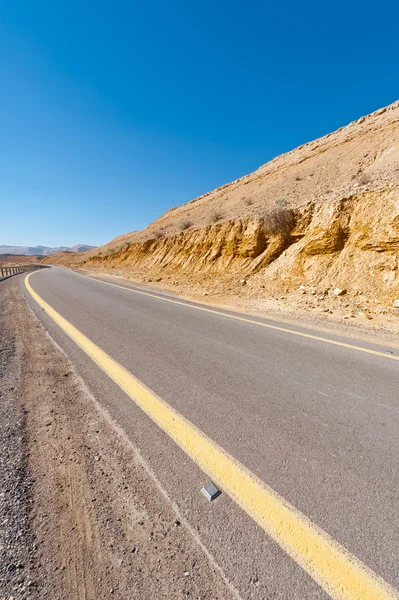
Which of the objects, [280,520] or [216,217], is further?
[216,217]

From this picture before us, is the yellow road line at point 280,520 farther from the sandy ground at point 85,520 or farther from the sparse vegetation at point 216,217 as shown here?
the sparse vegetation at point 216,217

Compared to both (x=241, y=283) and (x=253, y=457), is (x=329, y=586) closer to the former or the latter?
(x=253, y=457)

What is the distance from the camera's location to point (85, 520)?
1505 mm

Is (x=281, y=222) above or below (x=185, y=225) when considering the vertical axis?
below

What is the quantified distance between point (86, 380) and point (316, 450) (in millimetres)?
2551

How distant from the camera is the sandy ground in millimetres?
1199

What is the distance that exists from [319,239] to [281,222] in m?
2.61

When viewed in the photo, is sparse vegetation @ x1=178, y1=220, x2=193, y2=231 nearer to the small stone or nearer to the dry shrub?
the dry shrub

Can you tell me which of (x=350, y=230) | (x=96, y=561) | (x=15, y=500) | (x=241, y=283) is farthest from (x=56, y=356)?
(x=350, y=230)

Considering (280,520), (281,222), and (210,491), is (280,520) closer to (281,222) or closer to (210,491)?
(210,491)

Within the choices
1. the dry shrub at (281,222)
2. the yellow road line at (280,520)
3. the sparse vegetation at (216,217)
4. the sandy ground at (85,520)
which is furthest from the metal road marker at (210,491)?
the sparse vegetation at (216,217)

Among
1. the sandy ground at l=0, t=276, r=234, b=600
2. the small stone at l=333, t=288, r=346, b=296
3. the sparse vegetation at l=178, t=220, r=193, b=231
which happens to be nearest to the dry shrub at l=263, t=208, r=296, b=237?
the small stone at l=333, t=288, r=346, b=296

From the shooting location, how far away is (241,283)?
11031 mm

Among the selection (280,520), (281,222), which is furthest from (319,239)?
(280,520)
